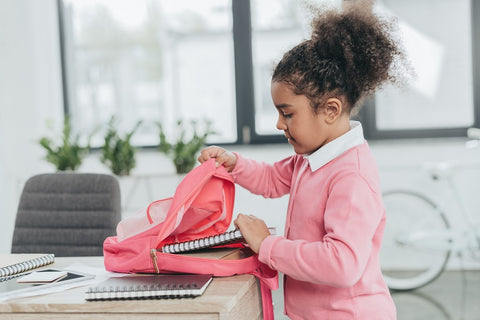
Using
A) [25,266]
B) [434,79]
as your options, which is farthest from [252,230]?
[434,79]

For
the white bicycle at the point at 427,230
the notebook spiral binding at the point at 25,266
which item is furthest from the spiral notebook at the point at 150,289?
the white bicycle at the point at 427,230

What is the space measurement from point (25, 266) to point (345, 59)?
95 centimetres

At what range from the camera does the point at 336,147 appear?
1.25 meters

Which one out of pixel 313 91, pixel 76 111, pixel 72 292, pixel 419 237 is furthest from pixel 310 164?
pixel 76 111

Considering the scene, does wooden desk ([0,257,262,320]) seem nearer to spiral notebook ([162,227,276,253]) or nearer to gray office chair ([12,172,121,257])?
spiral notebook ([162,227,276,253])

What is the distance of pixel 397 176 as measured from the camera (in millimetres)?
3906

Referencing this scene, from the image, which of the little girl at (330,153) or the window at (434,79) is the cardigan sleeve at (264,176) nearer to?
the little girl at (330,153)

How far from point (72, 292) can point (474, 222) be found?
119 inches

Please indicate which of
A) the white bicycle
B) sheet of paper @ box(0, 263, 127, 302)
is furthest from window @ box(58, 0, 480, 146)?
sheet of paper @ box(0, 263, 127, 302)

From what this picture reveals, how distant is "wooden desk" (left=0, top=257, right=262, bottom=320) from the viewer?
1012 millimetres

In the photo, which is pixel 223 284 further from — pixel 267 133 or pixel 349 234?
pixel 267 133

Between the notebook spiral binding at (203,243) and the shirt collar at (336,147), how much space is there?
0.81ft

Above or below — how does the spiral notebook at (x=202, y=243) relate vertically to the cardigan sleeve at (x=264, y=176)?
below

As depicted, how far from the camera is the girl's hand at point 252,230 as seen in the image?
3.92ft
